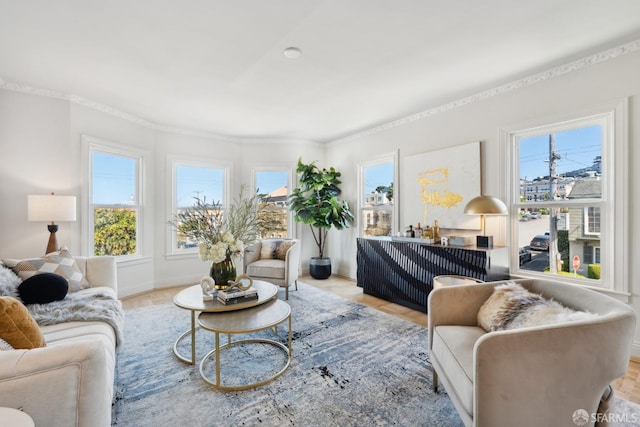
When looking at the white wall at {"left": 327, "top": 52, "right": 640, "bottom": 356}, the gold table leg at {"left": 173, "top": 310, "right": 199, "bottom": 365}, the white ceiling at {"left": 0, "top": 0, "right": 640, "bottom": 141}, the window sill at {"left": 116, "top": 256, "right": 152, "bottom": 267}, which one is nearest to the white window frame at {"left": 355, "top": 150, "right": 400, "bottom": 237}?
the white wall at {"left": 327, "top": 52, "right": 640, "bottom": 356}

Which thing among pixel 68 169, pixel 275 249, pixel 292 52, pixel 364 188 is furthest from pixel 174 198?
pixel 292 52

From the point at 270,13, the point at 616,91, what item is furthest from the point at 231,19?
the point at 616,91

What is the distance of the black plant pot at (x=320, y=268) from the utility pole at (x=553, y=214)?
10.2 feet

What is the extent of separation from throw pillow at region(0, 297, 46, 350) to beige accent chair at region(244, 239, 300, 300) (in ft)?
8.11

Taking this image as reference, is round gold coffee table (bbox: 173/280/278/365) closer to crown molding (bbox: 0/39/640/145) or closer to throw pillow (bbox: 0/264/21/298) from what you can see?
throw pillow (bbox: 0/264/21/298)

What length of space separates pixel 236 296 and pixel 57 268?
158cm

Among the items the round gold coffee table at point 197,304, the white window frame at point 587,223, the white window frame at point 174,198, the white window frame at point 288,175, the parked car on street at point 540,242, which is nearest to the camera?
the round gold coffee table at point 197,304

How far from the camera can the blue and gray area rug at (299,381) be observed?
1.70 m

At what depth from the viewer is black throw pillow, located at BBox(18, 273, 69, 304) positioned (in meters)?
2.13

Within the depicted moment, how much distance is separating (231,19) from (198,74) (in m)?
1.03

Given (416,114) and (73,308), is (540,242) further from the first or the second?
(73,308)

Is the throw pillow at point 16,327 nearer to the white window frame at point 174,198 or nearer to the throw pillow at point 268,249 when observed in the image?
the throw pillow at point 268,249

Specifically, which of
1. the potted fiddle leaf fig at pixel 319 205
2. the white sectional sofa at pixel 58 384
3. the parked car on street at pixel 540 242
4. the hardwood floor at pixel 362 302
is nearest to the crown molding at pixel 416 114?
the potted fiddle leaf fig at pixel 319 205

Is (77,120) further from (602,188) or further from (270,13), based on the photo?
(602,188)
